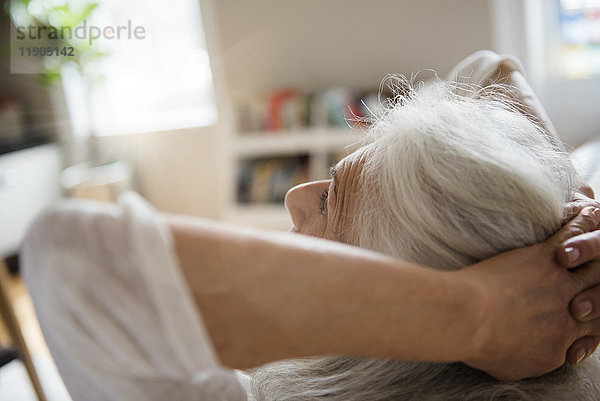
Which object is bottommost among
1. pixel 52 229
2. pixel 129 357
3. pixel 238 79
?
pixel 129 357

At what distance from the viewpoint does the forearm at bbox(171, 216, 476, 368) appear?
1.67 feet

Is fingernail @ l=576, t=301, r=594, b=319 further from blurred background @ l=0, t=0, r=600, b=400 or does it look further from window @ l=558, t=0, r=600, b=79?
window @ l=558, t=0, r=600, b=79

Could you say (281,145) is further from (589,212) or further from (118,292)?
(118,292)

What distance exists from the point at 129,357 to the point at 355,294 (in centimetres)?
24

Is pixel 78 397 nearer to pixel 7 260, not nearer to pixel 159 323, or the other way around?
pixel 159 323

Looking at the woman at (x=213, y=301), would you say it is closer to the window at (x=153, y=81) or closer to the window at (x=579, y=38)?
the window at (x=579, y=38)

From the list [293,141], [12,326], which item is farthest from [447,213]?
[293,141]

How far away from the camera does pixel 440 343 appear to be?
1.90ft

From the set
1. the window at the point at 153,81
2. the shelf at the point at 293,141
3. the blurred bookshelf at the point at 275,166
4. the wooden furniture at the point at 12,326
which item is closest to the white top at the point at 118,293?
the wooden furniture at the point at 12,326

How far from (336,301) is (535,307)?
0.27 meters

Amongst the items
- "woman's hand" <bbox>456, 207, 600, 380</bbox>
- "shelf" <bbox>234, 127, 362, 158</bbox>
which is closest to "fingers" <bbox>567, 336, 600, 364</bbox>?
"woman's hand" <bbox>456, 207, 600, 380</bbox>

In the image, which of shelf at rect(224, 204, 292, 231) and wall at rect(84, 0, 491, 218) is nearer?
wall at rect(84, 0, 491, 218)

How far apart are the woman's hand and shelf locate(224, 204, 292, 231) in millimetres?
2686

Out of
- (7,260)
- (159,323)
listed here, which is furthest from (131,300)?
(7,260)
